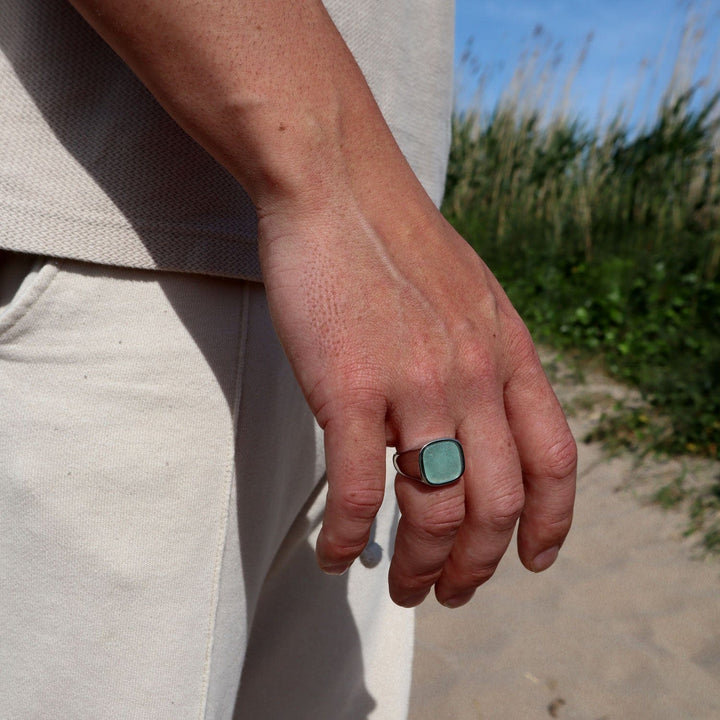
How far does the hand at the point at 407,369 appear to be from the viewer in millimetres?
786

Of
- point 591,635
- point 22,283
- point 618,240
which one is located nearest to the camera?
point 22,283

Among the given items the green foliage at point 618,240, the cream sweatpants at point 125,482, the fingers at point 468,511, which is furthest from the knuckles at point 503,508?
the green foliage at point 618,240

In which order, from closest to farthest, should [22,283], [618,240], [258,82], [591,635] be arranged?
[258,82] → [22,283] → [591,635] → [618,240]

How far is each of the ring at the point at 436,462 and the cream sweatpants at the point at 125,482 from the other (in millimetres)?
240

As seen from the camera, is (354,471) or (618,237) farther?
(618,237)

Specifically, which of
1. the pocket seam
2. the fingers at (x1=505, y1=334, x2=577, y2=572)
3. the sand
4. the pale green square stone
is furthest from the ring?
Answer: the sand

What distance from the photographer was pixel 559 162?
6.82m

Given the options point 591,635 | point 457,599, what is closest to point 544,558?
point 457,599

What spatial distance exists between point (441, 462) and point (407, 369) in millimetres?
102

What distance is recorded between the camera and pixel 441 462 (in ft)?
2.63

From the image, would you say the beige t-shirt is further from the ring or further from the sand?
the sand

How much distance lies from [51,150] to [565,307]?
501cm

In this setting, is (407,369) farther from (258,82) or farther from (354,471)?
(258,82)

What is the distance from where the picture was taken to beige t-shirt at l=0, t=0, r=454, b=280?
85 centimetres
